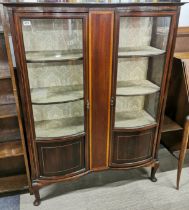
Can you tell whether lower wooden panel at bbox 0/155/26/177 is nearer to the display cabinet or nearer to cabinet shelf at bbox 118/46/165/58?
the display cabinet

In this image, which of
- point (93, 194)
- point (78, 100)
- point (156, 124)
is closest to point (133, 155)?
point (156, 124)

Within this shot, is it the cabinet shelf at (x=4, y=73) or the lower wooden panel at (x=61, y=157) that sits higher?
the cabinet shelf at (x=4, y=73)

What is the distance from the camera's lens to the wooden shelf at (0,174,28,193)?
74.5 inches

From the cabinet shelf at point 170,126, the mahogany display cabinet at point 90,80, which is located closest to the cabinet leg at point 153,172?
the mahogany display cabinet at point 90,80

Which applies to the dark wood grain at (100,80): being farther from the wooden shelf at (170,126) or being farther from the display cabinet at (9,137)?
the wooden shelf at (170,126)

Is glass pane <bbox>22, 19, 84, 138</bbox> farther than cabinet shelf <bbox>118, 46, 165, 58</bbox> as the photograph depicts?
No

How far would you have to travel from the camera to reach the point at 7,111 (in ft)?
5.70

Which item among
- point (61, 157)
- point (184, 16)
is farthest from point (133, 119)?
point (184, 16)

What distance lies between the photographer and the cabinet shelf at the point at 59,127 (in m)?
1.71

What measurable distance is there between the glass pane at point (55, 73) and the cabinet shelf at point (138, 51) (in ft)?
1.10

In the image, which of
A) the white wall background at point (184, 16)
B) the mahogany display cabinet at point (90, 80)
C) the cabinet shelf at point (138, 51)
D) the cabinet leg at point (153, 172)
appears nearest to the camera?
the mahogany display cabinet at point (90, 80)

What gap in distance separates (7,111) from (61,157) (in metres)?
0.58

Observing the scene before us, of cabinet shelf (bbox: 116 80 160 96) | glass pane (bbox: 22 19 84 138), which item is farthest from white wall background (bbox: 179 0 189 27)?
glass pane (bbox: 22 19 84 138)

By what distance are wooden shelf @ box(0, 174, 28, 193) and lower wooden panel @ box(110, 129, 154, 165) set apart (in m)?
0.83
